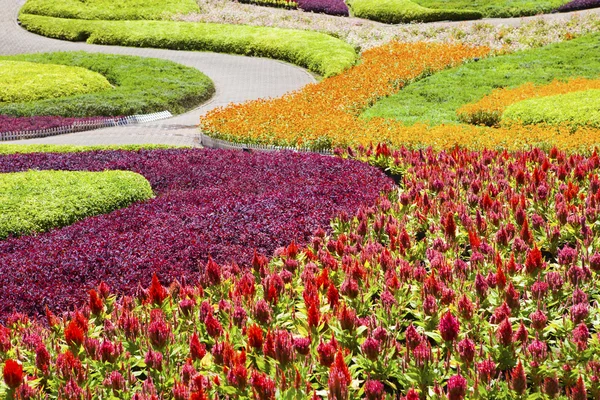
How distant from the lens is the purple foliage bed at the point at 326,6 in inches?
1313

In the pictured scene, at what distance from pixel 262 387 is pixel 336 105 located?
13273mm

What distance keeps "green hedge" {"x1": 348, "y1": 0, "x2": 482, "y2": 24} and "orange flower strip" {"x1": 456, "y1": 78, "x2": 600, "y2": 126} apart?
11.9 metres

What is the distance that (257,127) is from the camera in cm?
1367

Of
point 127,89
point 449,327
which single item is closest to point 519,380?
point 449,327

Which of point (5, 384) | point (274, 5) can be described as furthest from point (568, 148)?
point (274, 5)

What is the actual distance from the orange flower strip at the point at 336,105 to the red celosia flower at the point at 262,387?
28.3 feet

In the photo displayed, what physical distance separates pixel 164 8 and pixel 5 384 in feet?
101

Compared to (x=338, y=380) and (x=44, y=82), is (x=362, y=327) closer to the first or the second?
(x=338, y=380)

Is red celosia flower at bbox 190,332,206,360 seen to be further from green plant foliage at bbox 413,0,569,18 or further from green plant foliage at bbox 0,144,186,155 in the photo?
green plant foliage at bbox 413,0,569,18

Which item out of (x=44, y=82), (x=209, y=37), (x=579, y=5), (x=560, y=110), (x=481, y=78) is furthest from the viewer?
(x=209, y=37)

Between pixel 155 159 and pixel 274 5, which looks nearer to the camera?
pixel 155 159

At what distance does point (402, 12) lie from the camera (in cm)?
3011

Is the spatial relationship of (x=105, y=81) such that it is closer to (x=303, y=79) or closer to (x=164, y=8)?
(x=303, y=79)

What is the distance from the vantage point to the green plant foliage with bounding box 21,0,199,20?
31859 mm
